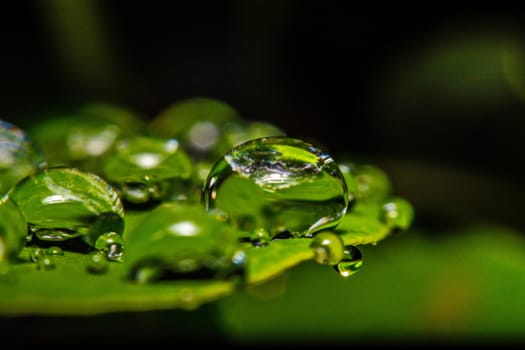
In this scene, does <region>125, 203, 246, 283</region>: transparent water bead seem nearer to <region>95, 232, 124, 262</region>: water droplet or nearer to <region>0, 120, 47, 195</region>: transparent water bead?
<region>95, 232, 124, 262</region>: water droplet

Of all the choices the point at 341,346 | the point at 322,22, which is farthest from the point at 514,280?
the point at 322,22

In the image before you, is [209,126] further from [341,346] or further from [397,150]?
[397,150]

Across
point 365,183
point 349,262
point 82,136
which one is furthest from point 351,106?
point 349,262

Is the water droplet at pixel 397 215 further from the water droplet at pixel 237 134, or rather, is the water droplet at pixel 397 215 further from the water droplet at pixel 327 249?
the water droplet at pixel 237 134

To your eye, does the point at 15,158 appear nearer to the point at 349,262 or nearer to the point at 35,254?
the point at 35,254

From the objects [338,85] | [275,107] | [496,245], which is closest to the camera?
[496,245]

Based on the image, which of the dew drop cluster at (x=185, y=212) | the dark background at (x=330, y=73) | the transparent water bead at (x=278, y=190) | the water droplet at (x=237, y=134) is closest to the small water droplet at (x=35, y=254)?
the dew drop cluster at (x=185, y=212)

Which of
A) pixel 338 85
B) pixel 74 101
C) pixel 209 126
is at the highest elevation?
pixel 338 85
